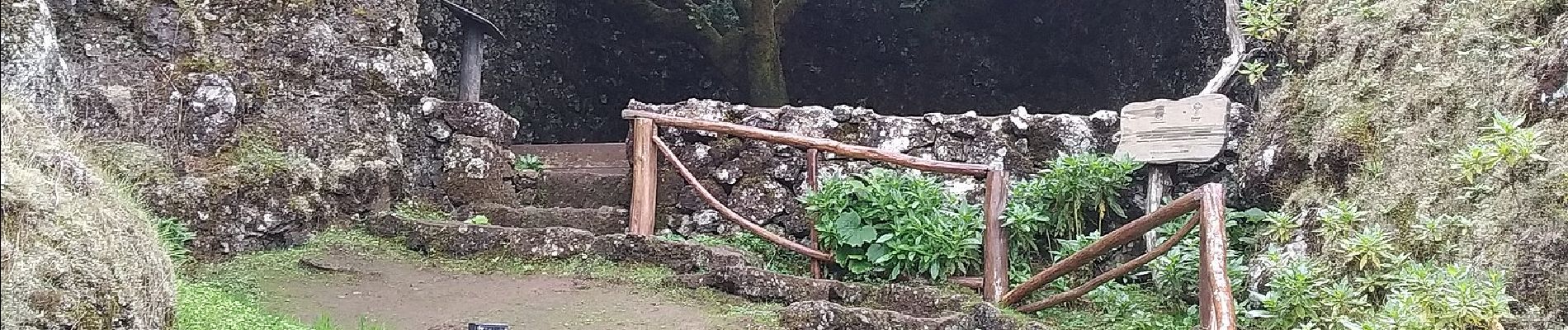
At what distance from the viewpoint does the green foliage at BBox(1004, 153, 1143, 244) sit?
19.7 feet

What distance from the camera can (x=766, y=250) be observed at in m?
6.57

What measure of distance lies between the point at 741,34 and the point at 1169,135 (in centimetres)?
520

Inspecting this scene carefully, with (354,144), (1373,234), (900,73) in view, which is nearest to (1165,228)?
(1373,234)

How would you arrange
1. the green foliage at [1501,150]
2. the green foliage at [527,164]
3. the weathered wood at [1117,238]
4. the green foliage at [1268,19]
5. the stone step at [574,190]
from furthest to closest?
1. the green foliage at [527,164]
2. the stone step at [574,190]
3. the green foliage at [1268,19]
4. the weathered wood at [1117,238]
5. the green foliage at [1501,150]

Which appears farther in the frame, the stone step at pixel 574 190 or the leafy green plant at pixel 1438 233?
the stone step at pixel 574 190

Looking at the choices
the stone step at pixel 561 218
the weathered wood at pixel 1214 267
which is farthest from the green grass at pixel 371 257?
the weathered wood at pixel 1214 267

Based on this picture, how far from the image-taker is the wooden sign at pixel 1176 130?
→ 19.9 feet

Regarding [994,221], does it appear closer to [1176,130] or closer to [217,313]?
[1176,130]

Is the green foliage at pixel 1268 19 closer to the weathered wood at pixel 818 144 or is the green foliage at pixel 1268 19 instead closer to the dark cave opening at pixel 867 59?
the weathered wood at pixel 818 144

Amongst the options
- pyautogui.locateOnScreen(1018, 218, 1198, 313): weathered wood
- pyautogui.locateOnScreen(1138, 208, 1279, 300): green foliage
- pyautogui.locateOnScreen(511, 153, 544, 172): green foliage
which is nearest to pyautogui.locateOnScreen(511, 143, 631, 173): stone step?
pyautogui.locateOnScreen(511, 153, 544, 172): green foliage

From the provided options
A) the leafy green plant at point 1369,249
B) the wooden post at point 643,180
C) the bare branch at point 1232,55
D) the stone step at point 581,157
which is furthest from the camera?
the stone step at point 581,157

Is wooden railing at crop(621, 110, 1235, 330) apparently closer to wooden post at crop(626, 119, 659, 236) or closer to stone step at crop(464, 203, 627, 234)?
wooden post at crop(626, 119, 659, 236)

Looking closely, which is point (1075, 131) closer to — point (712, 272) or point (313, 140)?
point (712, 272)

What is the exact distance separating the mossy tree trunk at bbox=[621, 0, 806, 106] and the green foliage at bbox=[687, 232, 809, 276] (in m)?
3.67
